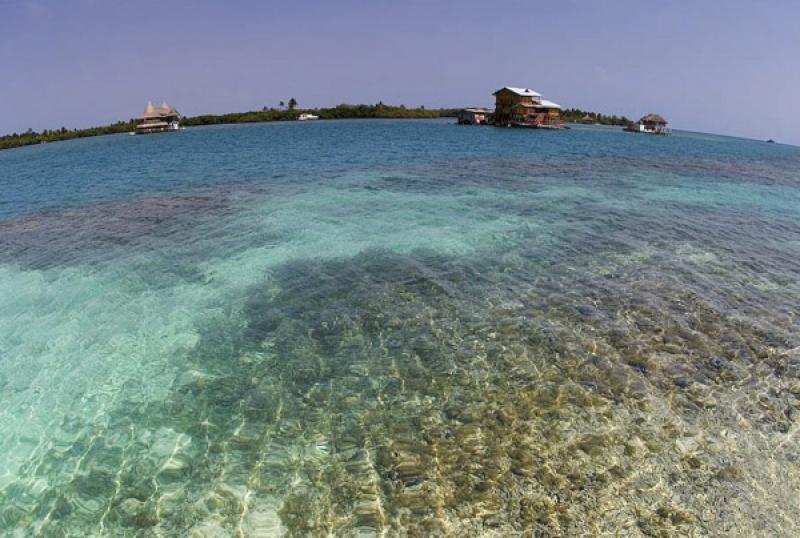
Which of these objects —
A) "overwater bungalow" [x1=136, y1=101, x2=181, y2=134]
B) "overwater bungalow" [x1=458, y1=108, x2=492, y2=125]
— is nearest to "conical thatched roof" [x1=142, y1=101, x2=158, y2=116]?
"overwater bungalow" [x1=136, y1=101, x2=181, y2=134]

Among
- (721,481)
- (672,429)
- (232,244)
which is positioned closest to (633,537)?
(721,481)

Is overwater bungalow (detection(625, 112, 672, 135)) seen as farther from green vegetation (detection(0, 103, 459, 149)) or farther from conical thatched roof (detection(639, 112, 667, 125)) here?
green vegetation (detection(0, 103, 459, 149))

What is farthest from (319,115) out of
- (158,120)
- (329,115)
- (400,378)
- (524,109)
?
(400,378)

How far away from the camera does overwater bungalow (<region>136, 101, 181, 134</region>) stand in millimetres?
100938

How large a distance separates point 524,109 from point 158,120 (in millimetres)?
86552

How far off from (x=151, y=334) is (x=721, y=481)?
34.4 ft

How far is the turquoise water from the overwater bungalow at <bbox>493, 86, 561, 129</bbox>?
233ft

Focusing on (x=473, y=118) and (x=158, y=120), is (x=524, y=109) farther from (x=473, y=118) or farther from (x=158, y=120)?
(x=158, y=120)

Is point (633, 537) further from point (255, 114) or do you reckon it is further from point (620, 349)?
point (255, 114)

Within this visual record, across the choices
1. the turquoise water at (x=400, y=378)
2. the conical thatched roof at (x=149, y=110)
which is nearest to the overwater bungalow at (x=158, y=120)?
the conical thatched roof at (x=149, y=110)

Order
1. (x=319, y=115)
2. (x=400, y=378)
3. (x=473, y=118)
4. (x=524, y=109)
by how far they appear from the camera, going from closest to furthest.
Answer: (x=400, y=378) < (x=524, y=109) < (x=473, y=118) < (x=319, y=115)

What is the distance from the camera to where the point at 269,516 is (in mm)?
5234

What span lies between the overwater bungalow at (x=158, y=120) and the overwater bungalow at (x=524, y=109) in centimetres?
7612

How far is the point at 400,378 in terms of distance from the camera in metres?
7.74
